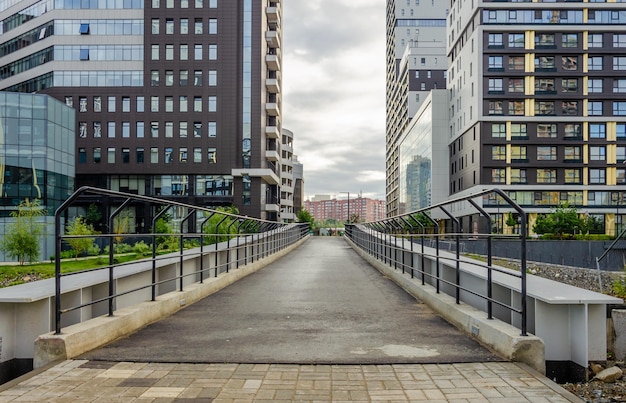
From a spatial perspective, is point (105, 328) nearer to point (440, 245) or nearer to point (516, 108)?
point (440, 245)

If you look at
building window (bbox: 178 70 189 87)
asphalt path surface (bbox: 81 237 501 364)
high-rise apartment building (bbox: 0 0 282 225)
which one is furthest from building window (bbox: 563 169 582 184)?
asphalt path surface (bbox: 81 237 501 364)

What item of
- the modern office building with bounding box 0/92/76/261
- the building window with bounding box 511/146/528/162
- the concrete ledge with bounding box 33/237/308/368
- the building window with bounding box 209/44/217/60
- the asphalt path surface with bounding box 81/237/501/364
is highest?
the building window with bounding box 209/44/217/60

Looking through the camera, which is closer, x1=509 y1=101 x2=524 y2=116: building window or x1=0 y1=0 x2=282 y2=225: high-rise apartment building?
x1=0 y1=0 x2=282 y2=225: high-rise apartment building

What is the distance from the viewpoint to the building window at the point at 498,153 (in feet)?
198

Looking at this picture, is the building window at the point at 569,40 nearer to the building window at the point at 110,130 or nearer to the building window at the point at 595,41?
the building window at the point at 595,41

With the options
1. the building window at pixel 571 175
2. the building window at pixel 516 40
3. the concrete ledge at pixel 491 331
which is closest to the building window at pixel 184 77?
the building window at pixel 516 40

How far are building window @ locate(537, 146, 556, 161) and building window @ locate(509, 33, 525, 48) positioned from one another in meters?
12.3

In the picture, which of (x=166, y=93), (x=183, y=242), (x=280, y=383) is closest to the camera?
(x=280, y=383)

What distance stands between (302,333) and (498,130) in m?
59.1

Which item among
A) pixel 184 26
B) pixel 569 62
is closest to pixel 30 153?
pixel 184 26

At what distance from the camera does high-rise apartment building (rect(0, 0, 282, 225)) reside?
189 feet

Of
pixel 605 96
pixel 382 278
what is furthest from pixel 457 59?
pixel 382 278

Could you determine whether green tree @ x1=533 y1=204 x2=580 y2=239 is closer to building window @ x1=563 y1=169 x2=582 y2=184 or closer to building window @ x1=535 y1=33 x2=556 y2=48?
building window @ x1=563 y1=169 x2=582 y2=184

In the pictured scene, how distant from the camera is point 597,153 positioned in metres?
61.1
